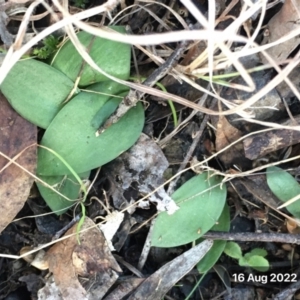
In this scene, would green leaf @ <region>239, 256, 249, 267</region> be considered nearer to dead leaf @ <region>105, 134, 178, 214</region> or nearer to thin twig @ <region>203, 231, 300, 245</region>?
thin twig @ <region>203, 231, 300, 245</region>

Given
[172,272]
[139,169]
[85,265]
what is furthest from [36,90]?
[172,272]

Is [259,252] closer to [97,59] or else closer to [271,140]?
[271,140]

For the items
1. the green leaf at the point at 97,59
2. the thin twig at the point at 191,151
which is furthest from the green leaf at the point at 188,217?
the green leaf at the point at 97,59

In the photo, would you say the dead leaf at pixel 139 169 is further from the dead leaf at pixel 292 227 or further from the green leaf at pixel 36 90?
the dead leaf at pixel 292 227

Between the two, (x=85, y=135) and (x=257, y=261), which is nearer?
(x=85, y=135)

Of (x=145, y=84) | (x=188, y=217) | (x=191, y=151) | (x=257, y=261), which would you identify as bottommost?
(x=257, y=261)

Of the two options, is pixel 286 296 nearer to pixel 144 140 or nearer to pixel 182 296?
pixel 182 296
